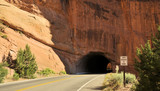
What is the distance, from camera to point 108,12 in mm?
40594

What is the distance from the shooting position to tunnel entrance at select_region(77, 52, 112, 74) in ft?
131

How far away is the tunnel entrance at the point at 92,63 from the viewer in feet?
131

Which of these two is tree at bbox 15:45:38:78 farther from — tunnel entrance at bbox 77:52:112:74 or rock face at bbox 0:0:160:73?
tunnel entrance at bbox 77:52:112:74

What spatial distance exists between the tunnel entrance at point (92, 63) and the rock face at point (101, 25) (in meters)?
2.72

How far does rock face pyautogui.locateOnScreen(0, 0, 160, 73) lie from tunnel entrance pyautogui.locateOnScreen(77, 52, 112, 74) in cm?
272

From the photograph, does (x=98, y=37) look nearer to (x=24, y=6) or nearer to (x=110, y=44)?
(x=110, y=44)

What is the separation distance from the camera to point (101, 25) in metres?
39.3

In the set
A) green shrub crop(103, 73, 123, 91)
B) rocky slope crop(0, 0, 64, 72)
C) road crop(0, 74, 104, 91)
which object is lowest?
road crop(0, 74, 104, 91)

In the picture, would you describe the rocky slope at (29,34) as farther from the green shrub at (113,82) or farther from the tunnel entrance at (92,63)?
the green shrub at (113,82)

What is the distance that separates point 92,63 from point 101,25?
15319mm

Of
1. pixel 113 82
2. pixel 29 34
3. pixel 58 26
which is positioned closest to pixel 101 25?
pixel 58 26

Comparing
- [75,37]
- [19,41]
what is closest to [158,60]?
[19,41]

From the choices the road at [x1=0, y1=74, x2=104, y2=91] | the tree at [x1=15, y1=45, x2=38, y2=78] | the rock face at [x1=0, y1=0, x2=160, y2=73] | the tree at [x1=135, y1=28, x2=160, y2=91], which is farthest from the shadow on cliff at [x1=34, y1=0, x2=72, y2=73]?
the tree at [x1=135, y1=28, x2=160, y2=91]

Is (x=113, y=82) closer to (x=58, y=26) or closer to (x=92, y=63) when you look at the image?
(x=58, y=26)
